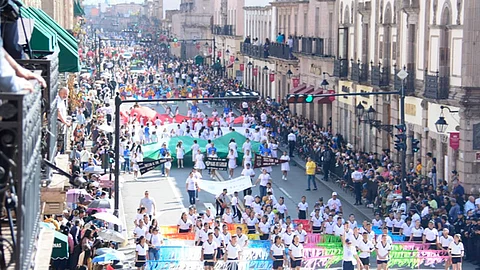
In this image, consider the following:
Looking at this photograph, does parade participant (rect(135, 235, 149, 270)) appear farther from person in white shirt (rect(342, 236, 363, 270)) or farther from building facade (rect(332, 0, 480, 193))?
building facade (rect(332, 0, 480, 193))

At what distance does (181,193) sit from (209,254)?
47.1 feet

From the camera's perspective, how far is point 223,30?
10538 cm

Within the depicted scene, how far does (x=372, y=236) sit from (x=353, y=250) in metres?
0.57

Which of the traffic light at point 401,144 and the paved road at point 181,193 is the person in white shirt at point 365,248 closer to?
the traffic light at point 401,144

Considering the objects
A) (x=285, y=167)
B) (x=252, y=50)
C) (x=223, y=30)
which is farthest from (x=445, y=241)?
(x=223, y=30)

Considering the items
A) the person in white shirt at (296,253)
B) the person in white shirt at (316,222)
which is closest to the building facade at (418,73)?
the person in white shirt at (316,222)

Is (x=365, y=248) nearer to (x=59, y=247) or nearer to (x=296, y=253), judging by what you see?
(x=296, y=253)

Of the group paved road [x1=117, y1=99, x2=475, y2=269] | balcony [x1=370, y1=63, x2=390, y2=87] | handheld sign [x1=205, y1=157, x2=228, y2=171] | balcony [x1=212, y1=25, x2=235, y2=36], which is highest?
balcony [x1=370, y1=63, x2=390, y2=87]

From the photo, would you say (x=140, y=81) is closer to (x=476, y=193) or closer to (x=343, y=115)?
(x=343, y=115)

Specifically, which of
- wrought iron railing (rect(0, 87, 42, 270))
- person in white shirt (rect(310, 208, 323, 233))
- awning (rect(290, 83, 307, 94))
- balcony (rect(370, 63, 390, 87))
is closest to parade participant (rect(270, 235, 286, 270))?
person in white shirt (rect(310, 208, 323, 233))

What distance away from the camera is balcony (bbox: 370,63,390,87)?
1673 inches

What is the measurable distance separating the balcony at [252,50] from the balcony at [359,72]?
26755mm

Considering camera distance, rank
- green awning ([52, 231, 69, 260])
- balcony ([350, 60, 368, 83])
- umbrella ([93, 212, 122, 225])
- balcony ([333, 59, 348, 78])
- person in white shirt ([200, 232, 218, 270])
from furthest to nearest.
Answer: balcony ([333, 59, 348, 78]) < balcony ([350, 60, 368, 83]) < person in white shirt ([200, 232, 218, 270]) < umbrella ([93, 212, 122, 225]) < green awning ([52, 231, 69, 260])

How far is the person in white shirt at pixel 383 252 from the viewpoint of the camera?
24.0 metres
